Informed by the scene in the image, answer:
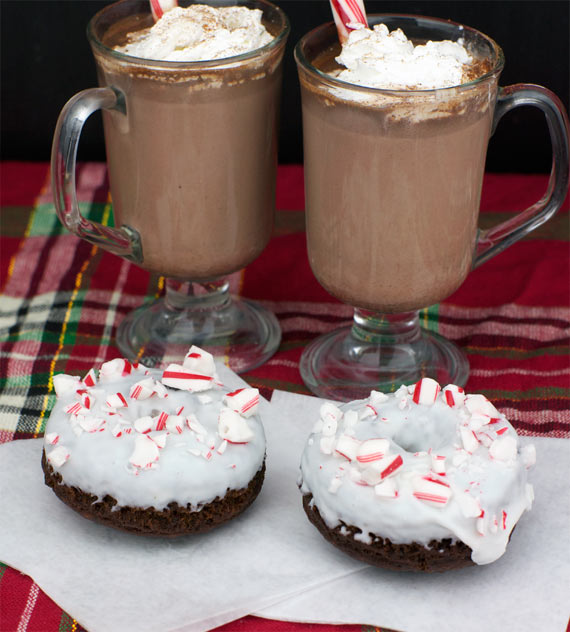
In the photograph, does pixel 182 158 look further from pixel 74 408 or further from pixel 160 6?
pixel 74 408

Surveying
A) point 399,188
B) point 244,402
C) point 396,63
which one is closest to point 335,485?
point 244,402

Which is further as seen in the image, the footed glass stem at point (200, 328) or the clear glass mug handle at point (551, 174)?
the footed glass stem at point (200, 328)

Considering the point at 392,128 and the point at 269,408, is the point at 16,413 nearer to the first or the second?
the point at 269,408

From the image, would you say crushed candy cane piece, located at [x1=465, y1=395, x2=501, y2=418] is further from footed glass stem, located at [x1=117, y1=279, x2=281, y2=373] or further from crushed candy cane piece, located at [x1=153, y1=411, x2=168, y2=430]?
footed glass stem, located at [x1=117, y1=279, x2=281, y2=373]

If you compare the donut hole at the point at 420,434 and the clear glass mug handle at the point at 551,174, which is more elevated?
the clear glass mug handle at the point at 551,174

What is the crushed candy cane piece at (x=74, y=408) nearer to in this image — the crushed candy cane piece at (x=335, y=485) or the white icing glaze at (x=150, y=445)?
the white icing glaze at (x=150, y=445)

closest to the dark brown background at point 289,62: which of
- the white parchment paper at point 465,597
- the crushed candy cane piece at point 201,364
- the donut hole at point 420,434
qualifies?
the crushed candy cane piece at point 201,364
